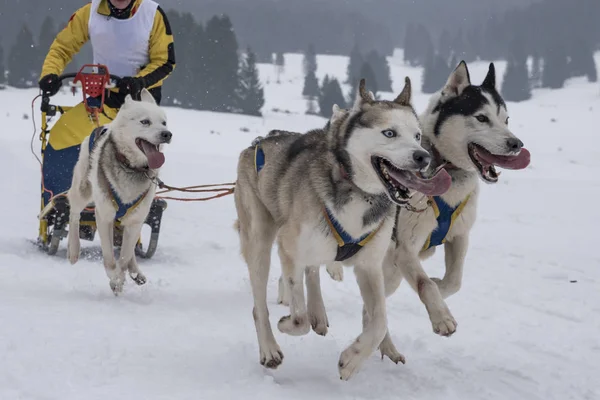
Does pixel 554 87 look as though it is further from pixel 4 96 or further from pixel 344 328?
pixel 344 328

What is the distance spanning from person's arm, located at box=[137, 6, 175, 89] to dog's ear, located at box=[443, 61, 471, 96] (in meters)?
2.45

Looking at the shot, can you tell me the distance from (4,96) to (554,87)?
5284cm

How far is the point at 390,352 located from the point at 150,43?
10.4 feet

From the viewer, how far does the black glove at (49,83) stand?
15.1ft

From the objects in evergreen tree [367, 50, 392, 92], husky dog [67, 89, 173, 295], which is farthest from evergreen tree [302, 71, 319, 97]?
husky dog [67, 89, 173, 295]

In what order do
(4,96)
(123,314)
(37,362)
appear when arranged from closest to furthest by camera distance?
(37,362)
(123,314)
(4,96)

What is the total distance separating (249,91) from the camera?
38.8m

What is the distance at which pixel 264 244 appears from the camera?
317 cm

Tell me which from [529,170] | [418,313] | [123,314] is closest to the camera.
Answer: [123,314]

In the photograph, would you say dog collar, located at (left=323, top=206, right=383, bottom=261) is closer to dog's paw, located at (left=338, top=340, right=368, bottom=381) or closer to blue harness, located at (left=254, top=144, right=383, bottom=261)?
blue harness, located at (left=254, top=144, right=383, bottom=261)

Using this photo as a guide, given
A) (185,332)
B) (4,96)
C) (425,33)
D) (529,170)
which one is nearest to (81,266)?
(185,332)

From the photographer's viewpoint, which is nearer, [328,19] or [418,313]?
[418,313]

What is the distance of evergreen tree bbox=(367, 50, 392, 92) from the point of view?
65.7 metres

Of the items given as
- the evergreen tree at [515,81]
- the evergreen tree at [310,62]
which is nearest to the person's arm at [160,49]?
the evergreen tree at [515,81]
